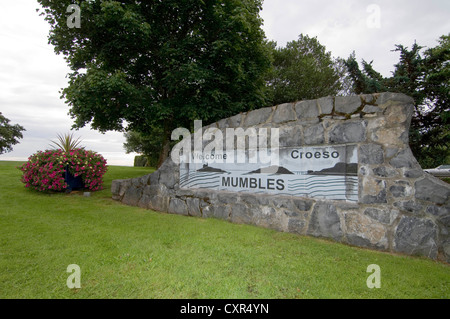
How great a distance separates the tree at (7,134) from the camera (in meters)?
28.4

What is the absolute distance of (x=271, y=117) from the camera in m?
4.52

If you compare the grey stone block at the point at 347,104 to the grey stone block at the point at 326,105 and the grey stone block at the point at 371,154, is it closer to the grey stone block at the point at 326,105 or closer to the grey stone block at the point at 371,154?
the grey stone block at the point at 326,105

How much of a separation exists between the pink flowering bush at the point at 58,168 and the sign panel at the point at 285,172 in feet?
15.8

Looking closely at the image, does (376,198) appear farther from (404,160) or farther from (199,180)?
(199,180)

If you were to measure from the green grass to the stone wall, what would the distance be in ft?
0.88

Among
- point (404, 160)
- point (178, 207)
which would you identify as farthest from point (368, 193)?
point (178, 207)

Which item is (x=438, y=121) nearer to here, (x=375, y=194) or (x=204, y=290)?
(x=375, y=194)

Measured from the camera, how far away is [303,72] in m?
17.8

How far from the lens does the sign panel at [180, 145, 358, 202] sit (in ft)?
11.9

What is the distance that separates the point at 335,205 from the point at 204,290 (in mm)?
2573

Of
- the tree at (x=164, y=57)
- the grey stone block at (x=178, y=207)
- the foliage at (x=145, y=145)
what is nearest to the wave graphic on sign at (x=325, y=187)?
the grey stone block at (x=178, y=207)

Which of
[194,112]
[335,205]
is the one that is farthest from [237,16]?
[335,205]

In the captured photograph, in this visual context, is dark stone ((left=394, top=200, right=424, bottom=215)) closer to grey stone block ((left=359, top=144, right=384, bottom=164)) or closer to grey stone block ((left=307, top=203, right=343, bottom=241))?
grey stone block ((left=359, top=144, right=384, bottom=164))
